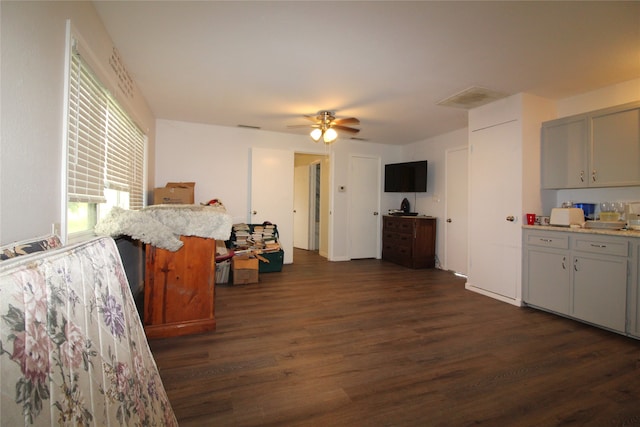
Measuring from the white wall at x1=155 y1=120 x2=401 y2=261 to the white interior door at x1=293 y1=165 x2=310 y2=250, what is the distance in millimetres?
1741

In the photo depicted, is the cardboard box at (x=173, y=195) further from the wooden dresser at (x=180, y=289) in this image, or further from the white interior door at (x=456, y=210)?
the white interior door at (x=456, y=210)

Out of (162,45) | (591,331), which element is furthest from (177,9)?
(591,331)

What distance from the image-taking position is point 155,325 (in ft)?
7.80

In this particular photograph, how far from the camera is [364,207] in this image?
617 centimetres

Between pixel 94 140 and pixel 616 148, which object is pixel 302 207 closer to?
pixel 94 140

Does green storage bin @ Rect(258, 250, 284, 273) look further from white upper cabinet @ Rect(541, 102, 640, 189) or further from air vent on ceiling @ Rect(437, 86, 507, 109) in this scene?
white upper cabinet @ Rect(541, 102, 640, 189)

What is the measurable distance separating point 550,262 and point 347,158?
385cm

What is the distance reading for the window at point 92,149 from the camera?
1646mm

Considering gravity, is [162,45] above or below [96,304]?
above

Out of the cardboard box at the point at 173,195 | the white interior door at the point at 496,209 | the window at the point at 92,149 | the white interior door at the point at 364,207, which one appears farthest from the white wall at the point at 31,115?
the white interior door at the point at 364,207

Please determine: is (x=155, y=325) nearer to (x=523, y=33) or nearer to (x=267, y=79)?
(x=267, y=79)

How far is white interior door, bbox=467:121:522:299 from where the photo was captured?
341 cm

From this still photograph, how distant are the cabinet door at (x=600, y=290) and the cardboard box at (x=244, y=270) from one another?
12.3 feet

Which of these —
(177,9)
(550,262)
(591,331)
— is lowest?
(591,331)
